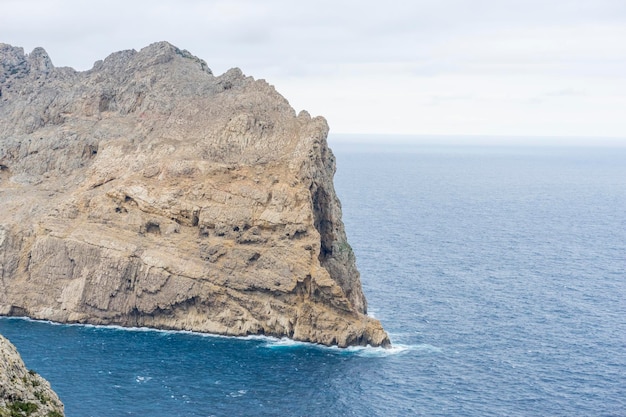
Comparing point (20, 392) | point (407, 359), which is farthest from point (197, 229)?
point (20, 392)

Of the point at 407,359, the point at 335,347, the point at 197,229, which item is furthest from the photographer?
the point at 197,229

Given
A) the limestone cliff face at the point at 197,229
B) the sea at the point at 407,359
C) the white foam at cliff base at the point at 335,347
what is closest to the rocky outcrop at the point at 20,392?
the sea at the point at 407,359

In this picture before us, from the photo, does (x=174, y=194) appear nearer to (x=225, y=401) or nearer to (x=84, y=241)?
(x=84, y=241)

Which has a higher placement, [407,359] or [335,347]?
[335,347]

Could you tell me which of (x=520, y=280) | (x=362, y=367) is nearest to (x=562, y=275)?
(x=520, y=280)

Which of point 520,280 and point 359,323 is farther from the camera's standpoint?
point 520,280

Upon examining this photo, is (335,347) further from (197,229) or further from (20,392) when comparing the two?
(20,392)

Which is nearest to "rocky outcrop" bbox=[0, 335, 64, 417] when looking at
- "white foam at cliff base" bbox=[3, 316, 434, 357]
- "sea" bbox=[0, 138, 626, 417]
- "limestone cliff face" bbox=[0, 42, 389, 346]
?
"sea" bbox=[0, 138, 626, 417]

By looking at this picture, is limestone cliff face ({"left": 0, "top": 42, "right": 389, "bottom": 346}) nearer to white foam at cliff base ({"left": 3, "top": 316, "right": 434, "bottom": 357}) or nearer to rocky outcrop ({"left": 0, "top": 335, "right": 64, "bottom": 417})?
white foam at cliff base ({"left": 3, "top": 316, "right": 434, "bottom": 357})
